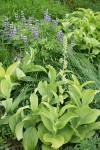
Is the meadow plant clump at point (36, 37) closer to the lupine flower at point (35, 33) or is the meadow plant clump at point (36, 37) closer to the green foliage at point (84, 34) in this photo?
the lupine flower at point (35, 33)

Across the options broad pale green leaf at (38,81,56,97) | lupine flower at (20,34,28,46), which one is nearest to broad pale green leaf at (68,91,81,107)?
broad pale green leaf at (38,81,56,97)

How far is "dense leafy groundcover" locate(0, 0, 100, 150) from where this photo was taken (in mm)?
3658

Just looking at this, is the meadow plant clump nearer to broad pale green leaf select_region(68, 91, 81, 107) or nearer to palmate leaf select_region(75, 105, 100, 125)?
broad pale green leaf select_region(68, 91, 81, 107)

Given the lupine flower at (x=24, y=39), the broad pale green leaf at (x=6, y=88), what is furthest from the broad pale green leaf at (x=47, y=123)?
the lupine flower at (x=24, y=39)

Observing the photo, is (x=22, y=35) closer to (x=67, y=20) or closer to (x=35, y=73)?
(x=35, y=73)

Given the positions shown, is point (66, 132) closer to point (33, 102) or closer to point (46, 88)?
point (33, 102)

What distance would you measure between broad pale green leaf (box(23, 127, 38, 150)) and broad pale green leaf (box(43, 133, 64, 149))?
0.13 meters

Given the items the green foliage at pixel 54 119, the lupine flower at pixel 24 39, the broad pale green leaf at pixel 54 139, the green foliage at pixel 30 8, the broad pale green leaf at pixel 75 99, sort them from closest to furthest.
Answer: the broad pale green leaf at pixel 54 139 < the green foliage at pixel 54 119 < the broad pale green leaf at pixel 75 99 < the lupine flower at pixel 24 39 < the green foliage at pixel 30 8

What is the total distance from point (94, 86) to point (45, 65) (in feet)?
2.22

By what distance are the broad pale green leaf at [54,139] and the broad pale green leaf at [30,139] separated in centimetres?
13

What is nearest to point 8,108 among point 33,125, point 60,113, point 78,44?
point 33,125

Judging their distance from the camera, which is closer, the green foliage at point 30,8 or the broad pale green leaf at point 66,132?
the broad pale green leaf at point 66,132

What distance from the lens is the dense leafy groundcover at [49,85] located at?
3.66 metres

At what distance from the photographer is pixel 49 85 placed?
3.96 m
